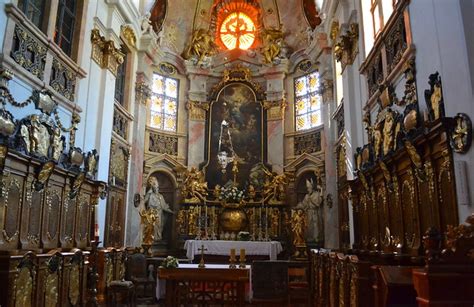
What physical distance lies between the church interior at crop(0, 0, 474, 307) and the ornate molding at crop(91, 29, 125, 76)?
0.06 m

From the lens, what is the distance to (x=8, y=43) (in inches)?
299

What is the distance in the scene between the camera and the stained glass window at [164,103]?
17.1 m

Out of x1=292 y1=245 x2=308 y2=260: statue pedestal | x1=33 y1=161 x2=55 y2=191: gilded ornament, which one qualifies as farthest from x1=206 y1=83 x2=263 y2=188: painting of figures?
x1=33 y1=161 x2=55 y2=191: gilded ornament

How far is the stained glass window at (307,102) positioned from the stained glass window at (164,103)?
5.16 m

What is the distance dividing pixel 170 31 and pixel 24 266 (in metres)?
13.7

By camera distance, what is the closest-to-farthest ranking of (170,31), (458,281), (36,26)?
1. (458,281)
2. (36,26)
3. (170,31)

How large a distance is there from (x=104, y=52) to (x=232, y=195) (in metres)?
7.07

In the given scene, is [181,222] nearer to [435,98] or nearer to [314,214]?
[314,214]

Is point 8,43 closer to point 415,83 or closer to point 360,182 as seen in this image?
point 415,83

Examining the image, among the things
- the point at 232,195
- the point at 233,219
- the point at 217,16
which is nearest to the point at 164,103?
the point at 232,195

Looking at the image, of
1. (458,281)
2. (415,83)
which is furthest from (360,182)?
(458,281)

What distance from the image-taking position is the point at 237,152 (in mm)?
17391

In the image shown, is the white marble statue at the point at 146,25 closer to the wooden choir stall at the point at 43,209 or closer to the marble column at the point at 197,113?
the marble column at the point at 197,113

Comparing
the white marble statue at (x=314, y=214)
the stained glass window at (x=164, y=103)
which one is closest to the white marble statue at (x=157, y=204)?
the stained glass window at (x=164, y=103)
